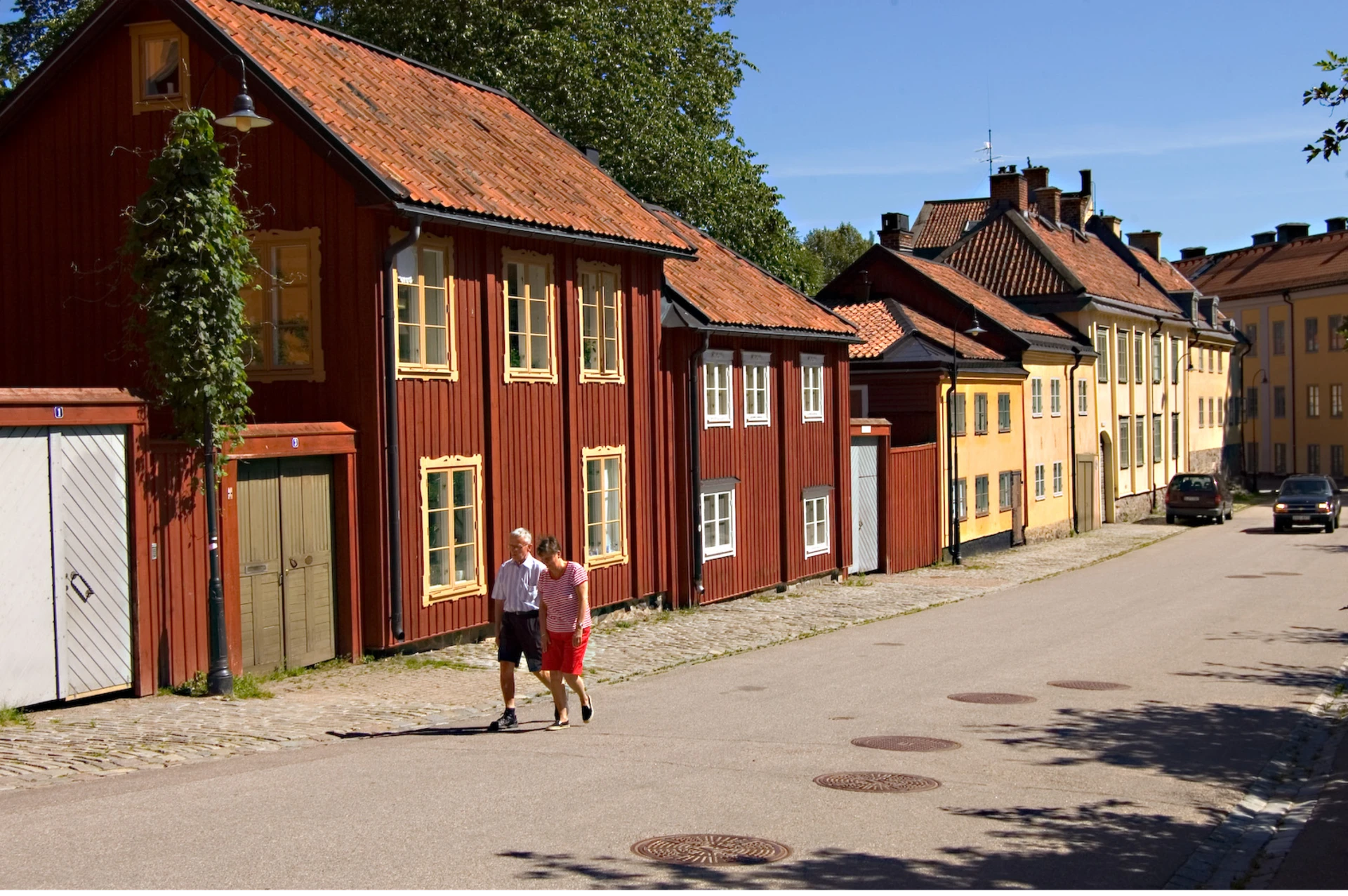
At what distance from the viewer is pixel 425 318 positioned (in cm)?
1764

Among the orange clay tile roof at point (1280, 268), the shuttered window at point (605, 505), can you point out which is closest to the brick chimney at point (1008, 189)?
the orange clay tile roof at point (1280, 268)

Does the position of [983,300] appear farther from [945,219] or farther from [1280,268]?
[1280,268]

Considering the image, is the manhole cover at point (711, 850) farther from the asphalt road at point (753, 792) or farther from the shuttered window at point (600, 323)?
the shuttered window at point (600, 323)

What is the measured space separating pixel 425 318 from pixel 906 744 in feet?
27.3

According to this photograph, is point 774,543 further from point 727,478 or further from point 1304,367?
point 1304,367

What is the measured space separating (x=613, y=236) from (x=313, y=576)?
7142mm

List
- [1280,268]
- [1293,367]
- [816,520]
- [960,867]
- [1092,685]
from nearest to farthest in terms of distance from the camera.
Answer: [960,867], [1092,685], [816,520], [1293,367], [1280,268]

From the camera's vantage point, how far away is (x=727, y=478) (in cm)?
2531

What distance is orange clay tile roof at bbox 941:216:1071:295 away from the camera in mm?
50156

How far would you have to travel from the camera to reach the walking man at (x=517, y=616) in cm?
1278

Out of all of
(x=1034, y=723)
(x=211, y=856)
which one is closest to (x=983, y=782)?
(x=1034, y=723)

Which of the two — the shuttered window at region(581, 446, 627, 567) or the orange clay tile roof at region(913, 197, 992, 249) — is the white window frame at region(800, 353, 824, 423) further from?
the orange clay tile roof at region(913, 197, 992, 249)

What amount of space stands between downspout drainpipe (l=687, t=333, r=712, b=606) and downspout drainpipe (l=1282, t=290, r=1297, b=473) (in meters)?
61.2

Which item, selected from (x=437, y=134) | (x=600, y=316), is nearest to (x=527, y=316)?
(x=600, y=316)
